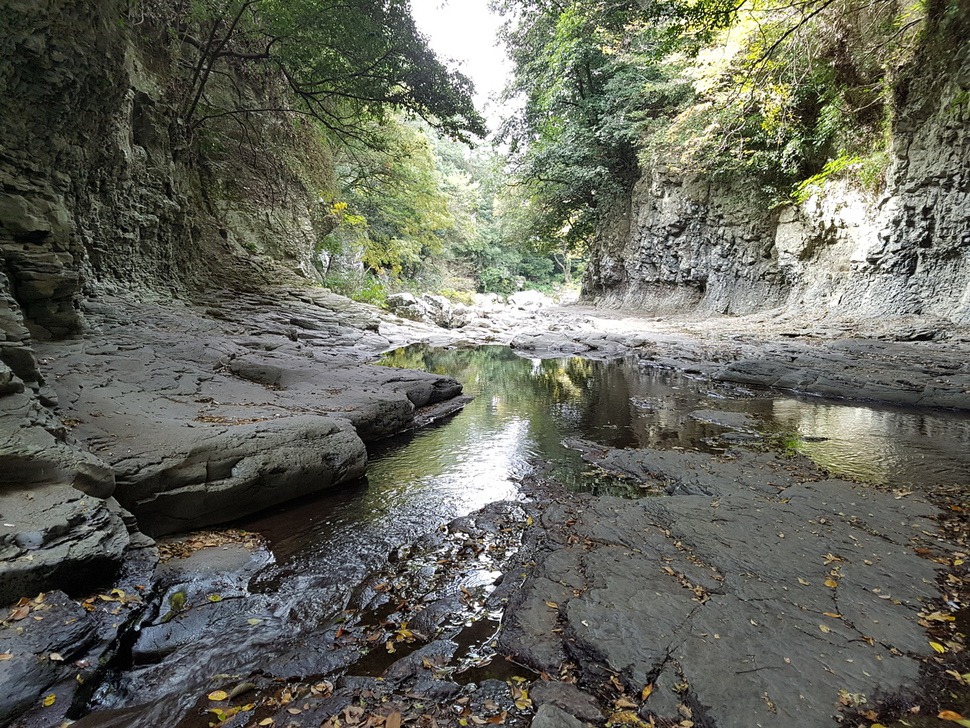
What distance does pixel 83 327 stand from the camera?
6.79 metres

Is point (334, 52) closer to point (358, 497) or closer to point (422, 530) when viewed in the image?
point (358, 497)

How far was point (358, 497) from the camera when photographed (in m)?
4.95

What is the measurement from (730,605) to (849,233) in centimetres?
1419

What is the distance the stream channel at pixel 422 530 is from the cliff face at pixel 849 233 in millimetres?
5311

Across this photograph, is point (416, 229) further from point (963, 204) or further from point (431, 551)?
point (431, 551)

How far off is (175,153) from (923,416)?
52.1 feet

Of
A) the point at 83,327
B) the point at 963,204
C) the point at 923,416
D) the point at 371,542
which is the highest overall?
the point at 963,204

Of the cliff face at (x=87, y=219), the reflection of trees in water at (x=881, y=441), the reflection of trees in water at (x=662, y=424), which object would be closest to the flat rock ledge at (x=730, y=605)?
the reflection of trees in water at (x=881, y=441)

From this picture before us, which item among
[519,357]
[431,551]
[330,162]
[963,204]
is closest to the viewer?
[431,551]

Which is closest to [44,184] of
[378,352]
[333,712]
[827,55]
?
[378,352]

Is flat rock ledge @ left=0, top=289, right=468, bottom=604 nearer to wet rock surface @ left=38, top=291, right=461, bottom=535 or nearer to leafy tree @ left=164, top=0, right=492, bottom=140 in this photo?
wet rock surface @ left=38, top=291, right=461, bottom=535

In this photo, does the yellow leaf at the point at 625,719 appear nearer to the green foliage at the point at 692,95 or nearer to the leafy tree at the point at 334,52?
the green foliage at the point at 692,95

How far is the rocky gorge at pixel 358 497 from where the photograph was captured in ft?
7.43

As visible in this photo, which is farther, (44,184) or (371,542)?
(44,184)
